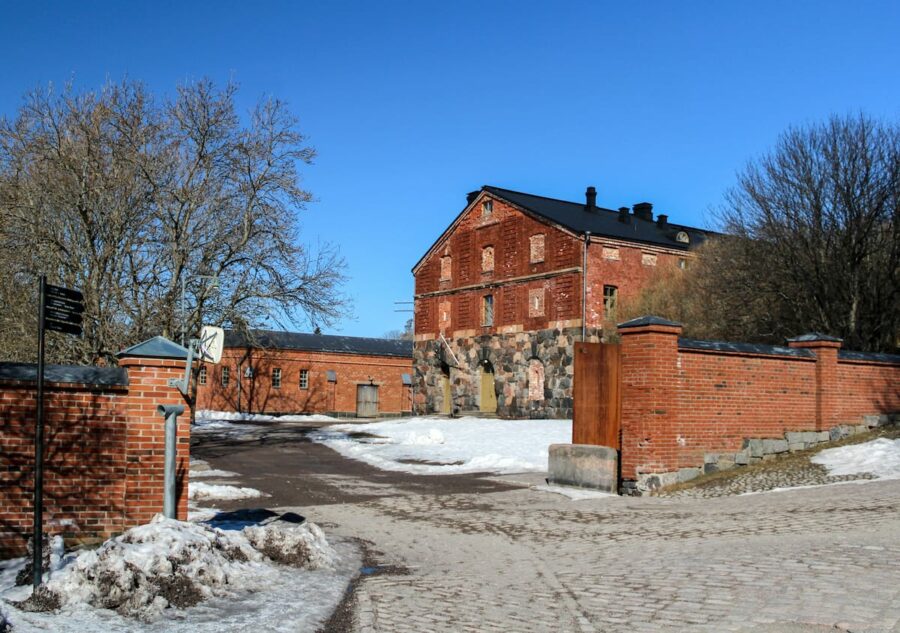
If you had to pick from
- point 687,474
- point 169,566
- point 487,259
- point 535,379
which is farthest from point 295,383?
point 169,566

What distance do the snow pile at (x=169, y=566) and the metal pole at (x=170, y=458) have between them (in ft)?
1.51

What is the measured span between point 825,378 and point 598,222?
2266cm

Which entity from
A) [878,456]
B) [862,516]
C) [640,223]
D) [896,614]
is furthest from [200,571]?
[640,223]

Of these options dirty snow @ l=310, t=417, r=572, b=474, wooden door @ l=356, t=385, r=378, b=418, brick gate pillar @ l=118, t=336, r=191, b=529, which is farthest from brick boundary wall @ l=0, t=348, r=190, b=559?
wooden door @ l=356, t=385, r=378, b=418

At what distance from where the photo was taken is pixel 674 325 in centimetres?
1373

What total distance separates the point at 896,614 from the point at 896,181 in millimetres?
18060

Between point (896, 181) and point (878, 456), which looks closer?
point (878, 456)

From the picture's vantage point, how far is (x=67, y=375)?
810cm

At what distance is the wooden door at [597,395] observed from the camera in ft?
46.4

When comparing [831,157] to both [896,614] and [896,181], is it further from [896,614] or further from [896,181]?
[896,614]

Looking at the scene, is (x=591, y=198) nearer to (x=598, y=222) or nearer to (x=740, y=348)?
(x=598, y=222)

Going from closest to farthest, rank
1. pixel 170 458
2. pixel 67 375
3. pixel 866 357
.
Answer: pixel 67 375 < pixel 170 458 < pixel 866 357

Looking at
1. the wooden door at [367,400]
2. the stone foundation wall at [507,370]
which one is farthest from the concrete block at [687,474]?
the wooden door at [367,400]

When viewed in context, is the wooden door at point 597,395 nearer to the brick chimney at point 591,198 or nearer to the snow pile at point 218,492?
the snow pile at point 218,492
